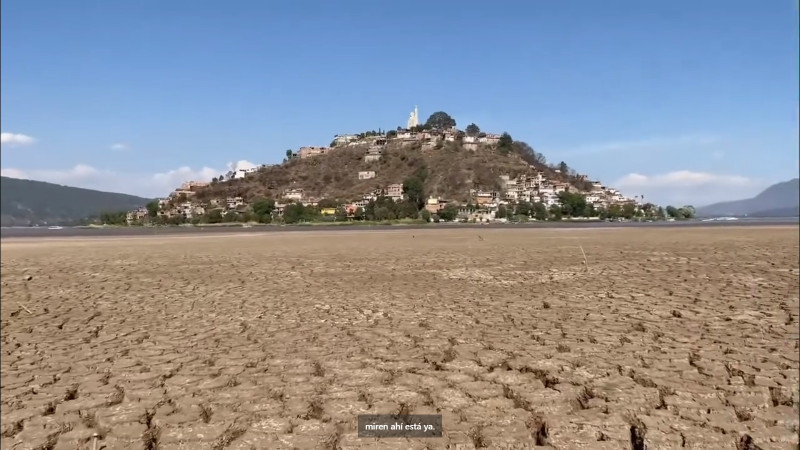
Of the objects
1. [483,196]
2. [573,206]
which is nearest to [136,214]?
[573,206]

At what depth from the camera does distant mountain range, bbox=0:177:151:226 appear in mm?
16000

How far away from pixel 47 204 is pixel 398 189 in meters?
106

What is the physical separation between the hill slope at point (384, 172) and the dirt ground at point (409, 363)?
96.3 meters

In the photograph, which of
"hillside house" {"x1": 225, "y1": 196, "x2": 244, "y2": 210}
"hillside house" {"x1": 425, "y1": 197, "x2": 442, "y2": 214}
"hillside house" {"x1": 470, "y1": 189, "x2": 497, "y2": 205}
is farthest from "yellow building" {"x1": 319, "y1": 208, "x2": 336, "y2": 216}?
"hillside house" {"x1": 470, "y1": 189, "x2": 497, "y2": 205}

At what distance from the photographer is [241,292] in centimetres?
1046

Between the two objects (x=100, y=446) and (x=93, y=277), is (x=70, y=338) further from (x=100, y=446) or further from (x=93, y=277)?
(x=93, y=277)

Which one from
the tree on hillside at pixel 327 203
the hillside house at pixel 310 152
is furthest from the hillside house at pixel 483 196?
the hillside house at pixel 310 152

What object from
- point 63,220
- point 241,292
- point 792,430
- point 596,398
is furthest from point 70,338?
point 63,220

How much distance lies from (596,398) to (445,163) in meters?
145

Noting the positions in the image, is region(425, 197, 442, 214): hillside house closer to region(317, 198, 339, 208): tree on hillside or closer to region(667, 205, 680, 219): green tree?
region(317, 198, 339, 208): tree on hillside

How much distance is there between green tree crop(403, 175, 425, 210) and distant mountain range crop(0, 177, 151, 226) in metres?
91.8

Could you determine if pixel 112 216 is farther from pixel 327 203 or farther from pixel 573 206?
pixel 573 206

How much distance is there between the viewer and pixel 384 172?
5566 inches

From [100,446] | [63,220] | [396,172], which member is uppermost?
[396,172]
